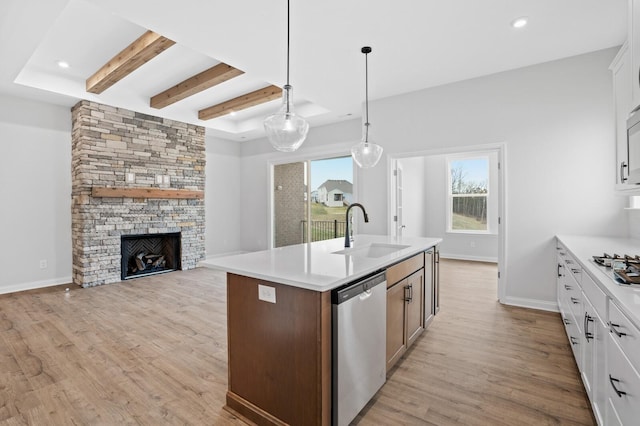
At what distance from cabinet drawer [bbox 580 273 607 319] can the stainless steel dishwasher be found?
1082 millimetres

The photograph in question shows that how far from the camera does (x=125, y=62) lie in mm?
3604

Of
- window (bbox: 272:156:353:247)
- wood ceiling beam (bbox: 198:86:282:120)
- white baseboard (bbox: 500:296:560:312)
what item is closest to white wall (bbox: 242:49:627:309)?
white baseboard (bbox: 500:296:560:312)

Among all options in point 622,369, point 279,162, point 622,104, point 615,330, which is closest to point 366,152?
point 622,104

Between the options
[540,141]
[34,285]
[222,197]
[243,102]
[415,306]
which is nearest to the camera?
[415,306]

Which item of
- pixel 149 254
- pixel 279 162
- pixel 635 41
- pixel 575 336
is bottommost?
pixel 575 336

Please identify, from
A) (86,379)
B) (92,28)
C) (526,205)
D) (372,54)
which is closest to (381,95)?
(372,54)

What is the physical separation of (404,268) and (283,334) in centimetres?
115

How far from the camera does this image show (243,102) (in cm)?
520

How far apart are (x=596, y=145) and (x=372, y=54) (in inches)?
106

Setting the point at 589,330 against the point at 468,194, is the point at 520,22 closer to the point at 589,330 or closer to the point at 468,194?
the point at 589,330

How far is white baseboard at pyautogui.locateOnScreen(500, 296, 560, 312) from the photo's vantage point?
11.9 ft

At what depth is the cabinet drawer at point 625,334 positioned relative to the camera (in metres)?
1.10

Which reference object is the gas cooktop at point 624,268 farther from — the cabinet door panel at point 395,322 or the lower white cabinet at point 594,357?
the cabinet door panel at point 395,322

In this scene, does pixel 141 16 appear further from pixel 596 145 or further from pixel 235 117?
pixel 596 145
